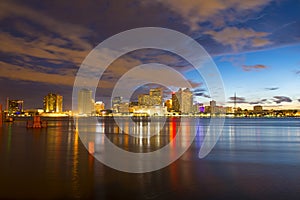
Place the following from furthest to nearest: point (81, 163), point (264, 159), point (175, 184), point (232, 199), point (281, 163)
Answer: point (264, 159) < point (281, 163) < point (81, 163) < point (175, 184) < point (232, 199)

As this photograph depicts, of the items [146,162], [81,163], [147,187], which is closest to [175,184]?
[147,187]

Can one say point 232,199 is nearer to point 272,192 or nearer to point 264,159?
point 272,192

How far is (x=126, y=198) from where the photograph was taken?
29.9 ft

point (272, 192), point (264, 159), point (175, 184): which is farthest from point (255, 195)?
point (264, 159)

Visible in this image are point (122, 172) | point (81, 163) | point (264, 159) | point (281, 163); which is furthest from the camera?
point (264, 159)

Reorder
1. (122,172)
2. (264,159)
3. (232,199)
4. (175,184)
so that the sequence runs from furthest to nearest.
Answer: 1. (264,159)
2. (122,172)
3. (175,184)
4. (232,199)

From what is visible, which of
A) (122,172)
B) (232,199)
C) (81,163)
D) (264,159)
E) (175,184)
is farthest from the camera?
(264,159)

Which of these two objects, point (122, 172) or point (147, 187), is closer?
point (147, 187)

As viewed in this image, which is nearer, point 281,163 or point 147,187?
point 147,187

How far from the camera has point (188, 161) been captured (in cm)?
1659

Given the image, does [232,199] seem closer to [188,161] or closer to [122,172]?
[122,172]

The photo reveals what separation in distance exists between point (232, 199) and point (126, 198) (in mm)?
3240

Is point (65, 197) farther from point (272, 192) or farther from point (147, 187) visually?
point (272, 192)

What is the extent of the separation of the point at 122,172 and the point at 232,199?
5490 millimetres
